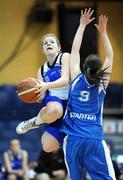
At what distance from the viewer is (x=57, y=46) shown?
6.97 meters

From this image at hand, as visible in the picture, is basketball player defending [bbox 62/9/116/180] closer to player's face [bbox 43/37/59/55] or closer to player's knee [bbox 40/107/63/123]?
player's knee [bbox 40/107/63/123]

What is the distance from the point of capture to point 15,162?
425 inches

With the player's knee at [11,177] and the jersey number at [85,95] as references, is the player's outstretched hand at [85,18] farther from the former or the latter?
the player's knee at [11,177]

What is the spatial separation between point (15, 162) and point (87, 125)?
4.56 meters

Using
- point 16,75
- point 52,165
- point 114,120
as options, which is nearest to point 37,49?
point 16,75

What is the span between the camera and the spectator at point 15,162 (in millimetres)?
10469

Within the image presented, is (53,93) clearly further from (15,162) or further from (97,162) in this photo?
(15,162)

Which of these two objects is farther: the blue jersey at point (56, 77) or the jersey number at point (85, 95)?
the blue jersey at point (56, 77)

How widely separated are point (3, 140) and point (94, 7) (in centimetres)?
385

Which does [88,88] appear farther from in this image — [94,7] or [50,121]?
[94,7]

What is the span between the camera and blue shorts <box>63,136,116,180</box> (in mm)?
6352

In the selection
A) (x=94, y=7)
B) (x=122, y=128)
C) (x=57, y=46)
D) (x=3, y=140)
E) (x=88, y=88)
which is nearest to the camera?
(x=88, y=88)

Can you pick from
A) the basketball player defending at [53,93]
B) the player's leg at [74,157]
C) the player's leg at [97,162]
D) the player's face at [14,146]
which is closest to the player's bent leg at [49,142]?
the basketball player defending at [53,93]

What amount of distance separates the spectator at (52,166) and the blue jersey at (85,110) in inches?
155
